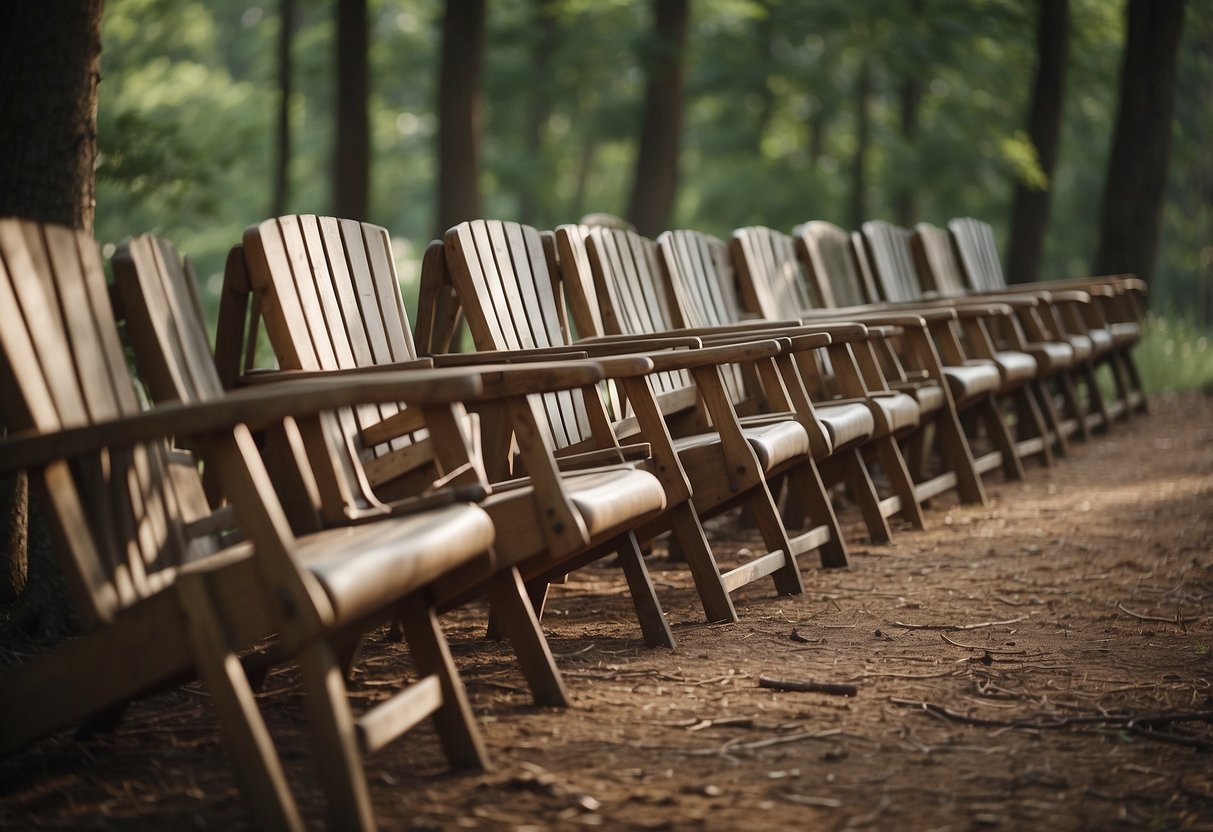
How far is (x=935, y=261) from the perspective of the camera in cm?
893

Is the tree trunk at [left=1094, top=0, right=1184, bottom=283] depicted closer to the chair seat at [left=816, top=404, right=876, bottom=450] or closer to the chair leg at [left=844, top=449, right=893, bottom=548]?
the chair leg at [left=844, top=449, right=893, bottom=548]

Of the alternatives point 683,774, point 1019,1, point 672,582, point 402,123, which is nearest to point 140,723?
point 683,774

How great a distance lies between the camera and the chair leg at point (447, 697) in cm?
265

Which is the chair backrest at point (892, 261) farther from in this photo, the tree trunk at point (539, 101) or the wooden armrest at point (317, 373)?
the tree trunk at point (539, 101)

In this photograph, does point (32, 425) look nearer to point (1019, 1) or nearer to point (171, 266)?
point (171, 266)

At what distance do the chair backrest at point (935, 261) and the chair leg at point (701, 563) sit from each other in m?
5.33

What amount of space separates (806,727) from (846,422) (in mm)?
1966

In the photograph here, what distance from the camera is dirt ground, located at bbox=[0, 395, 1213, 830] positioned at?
2459 millimetres

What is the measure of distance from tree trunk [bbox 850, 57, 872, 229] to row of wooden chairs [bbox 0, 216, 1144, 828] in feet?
36.0

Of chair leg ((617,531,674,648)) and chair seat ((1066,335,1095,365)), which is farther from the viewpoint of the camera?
chair seat ((1066,335,1095,365))

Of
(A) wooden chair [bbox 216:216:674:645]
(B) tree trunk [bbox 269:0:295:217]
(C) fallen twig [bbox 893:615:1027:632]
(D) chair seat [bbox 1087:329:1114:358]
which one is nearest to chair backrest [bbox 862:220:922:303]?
(D) chair seat [bbox 1087:329:1114:358]

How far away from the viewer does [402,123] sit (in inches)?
1104

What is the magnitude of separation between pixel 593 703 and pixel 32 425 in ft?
4.38

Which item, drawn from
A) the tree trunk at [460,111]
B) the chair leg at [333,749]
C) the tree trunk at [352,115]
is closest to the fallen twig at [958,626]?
the chair leg at [333,749]
